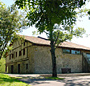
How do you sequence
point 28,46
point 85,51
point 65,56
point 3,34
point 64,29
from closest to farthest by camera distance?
point 64,29, point 3,34, point 28,46, point 65,56, point 85,51

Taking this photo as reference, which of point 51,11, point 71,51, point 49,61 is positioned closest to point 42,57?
point 49,61

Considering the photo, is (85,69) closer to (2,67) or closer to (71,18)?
(2,67)

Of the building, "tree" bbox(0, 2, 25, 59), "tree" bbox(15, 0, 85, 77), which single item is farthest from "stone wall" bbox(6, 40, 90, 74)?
"tree" bbox(15, 0, 85, 77)

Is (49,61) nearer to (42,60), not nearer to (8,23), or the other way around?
(42,60)

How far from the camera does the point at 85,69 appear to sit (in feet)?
96.1

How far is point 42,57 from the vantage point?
80.1 feet

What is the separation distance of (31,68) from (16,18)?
891 centimetres

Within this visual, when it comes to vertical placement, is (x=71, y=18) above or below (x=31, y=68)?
above

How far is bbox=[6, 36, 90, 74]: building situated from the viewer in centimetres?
2386

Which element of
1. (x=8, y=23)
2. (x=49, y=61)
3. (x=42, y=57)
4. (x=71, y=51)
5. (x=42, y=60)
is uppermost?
(x=8, y=23)

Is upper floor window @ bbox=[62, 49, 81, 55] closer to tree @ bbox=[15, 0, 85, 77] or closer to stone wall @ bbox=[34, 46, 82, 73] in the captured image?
stone wall @ bbox=[34, 46, 82, 73]

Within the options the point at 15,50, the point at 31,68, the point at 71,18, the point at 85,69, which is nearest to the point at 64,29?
the point at 31,68

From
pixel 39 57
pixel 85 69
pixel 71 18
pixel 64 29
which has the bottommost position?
pixel 85 69

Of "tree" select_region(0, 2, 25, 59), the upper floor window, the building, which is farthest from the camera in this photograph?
the upper floor window
